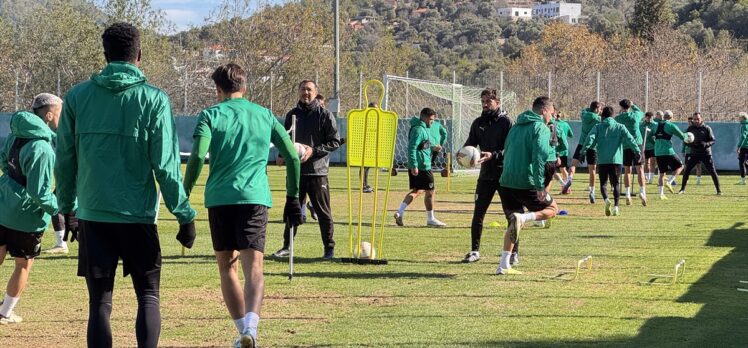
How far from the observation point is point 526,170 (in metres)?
12.2

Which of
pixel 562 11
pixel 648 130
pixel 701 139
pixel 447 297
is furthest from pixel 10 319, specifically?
pixel 562 11

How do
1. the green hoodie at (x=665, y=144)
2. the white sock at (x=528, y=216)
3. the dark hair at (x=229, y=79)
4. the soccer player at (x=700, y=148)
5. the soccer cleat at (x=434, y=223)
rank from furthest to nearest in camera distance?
1. the soccer player at (x=700, y=148)
2. the green hoodie at (x=665, y=144)
3. the soccer cleat at (x=434, y=223)
4. the white sock at (x=528, y=216)
5. the dark hair at (x=229, y=79)

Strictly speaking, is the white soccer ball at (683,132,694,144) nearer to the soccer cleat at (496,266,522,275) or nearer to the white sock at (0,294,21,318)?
the soccer cleat at (496,266,522,275)

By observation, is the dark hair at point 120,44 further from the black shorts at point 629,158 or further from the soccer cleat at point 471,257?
the black shorts at point 629,158

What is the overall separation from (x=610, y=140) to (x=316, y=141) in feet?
30.9

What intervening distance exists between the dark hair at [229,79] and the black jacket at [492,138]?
221 inches

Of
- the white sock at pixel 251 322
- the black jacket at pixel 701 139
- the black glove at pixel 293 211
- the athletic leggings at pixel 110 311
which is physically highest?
the black jacket at pixel 701 139

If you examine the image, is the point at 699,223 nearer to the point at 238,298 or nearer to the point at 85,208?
the point at 238,298

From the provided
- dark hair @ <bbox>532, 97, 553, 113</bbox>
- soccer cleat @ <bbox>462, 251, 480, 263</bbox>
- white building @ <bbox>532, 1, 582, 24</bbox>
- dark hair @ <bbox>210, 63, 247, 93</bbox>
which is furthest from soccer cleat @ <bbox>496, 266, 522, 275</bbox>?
white building @ <bbox>532, 1, 582, 24</bbox>

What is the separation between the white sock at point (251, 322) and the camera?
762 centimetres

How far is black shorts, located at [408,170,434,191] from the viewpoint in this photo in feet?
61.6

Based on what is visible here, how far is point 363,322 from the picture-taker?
30.6 ft

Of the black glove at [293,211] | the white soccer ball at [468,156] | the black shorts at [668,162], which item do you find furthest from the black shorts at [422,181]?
the black glove at [293,211]

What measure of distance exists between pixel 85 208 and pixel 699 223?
14.6 meters
